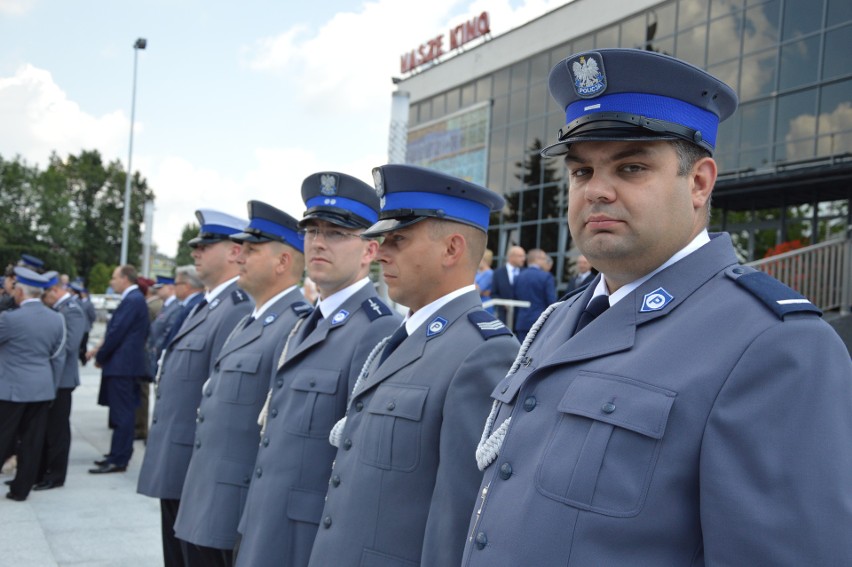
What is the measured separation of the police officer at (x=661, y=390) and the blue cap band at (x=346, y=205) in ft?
6.20

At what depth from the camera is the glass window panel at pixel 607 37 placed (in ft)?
65.2

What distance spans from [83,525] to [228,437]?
2906mm

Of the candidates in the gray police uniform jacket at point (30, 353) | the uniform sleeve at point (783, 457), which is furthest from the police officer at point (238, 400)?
the gray police uniform jacket at point (30, 353)

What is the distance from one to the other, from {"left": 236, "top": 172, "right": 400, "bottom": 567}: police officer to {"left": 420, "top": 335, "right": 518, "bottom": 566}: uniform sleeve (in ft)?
2.70

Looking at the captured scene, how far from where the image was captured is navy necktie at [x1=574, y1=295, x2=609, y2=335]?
1834mm

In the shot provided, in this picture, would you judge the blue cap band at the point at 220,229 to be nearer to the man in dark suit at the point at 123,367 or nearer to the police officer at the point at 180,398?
the police officer at the point at 180,398

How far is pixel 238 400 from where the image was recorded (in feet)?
12.4

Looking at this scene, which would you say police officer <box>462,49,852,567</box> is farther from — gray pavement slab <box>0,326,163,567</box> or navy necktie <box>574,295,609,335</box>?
gray pavement slab <box>0,326,163,567</box>

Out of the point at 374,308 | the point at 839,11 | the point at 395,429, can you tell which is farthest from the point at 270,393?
the point at 839,11

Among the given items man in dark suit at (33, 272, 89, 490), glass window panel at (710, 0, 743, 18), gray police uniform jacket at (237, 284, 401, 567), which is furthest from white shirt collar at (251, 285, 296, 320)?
glass window panel at (710, 0, 743, 18)

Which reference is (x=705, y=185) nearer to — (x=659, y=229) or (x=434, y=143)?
(x=659, y=229)

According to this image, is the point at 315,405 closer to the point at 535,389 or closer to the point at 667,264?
the point at 535,389

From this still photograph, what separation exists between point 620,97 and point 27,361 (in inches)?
254

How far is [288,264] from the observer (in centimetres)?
429
